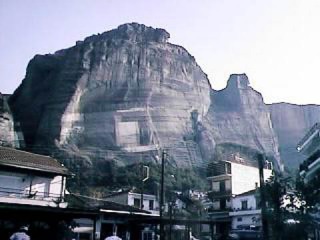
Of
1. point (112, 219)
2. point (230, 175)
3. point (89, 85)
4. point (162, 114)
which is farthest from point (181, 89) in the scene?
→ point (112, 219)

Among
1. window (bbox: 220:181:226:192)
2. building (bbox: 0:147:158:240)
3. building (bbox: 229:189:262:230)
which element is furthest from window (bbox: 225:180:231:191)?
building (bbox: 0:147:158:240)

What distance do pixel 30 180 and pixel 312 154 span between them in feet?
71.0

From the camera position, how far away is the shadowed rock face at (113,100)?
340 ft

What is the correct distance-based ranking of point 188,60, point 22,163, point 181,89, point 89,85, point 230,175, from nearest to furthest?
point 22,163 < point 230,175 < point 89,85 < point 181,89 < point 188,60

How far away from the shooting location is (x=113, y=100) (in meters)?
111

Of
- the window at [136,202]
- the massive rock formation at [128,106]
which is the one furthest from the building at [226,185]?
the massive rock formation at [128,106]

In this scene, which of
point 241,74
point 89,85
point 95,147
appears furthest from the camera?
point 241,74

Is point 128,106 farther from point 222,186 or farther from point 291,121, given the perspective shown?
point 291,121

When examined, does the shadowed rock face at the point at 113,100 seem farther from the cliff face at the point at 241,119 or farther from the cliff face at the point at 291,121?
the cliff face at the point at 291,121

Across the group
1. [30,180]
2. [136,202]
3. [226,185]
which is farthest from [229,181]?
[30,180]

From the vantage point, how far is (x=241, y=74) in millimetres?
144500

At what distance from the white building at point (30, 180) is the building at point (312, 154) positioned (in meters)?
18.2

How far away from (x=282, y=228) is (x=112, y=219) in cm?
1468

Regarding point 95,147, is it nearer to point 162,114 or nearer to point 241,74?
point 162,114
